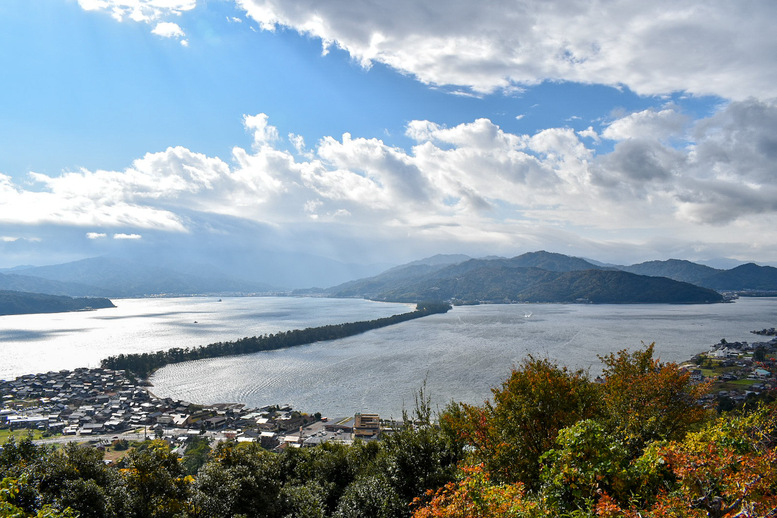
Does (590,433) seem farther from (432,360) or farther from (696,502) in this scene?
(432,360)

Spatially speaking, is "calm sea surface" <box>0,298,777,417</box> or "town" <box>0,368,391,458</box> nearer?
"town" <box>0,368,391,458</box>

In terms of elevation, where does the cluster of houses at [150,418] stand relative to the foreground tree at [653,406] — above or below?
below

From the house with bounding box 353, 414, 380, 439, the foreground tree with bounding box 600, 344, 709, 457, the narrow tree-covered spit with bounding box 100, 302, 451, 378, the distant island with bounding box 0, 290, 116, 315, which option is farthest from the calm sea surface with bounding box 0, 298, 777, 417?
the distant island with bounding box 0, 290, 116, 315

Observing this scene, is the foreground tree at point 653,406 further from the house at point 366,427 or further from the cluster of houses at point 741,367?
the cluster of houses at point 741,367

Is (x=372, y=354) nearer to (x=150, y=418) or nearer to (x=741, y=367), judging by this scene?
(x=150, y=418)

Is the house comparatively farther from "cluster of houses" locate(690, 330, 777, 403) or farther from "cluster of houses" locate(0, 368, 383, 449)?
"cluster of houses" locate(690, 330, 777, 403)

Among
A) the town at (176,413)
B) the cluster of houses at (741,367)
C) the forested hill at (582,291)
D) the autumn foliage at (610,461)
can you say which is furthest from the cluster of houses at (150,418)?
the forested hill at (582,291)

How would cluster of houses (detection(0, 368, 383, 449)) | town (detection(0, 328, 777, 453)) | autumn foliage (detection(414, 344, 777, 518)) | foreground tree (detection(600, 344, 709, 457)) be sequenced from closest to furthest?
autumn foliage (detection(414, 344, 777, 518)), foreground tree (detection(600, 344, 709, 457)), cluster of houses (detection(0, 368, 383, 449)), town (detection(0, 328, 777, 453))
